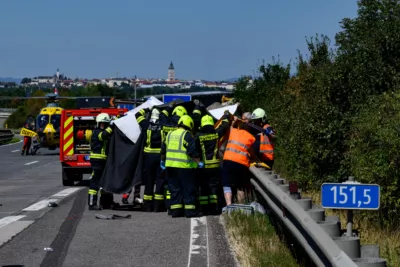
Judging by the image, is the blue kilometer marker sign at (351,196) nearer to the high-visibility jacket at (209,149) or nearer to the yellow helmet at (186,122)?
the yellow helmet at (186,122)

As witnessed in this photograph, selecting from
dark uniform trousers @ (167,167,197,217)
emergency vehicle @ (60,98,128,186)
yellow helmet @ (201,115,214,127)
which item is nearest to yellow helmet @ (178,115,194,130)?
yellow helmet @ (201,115,214,127)

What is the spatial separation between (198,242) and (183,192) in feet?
9.15

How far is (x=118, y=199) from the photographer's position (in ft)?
57.7

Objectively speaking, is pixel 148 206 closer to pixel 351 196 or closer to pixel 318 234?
pixel 318 234

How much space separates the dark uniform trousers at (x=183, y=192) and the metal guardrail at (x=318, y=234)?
3186 millimetres

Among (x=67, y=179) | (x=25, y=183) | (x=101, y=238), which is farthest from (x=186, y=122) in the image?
(x=25, y=183)

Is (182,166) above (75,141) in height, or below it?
below

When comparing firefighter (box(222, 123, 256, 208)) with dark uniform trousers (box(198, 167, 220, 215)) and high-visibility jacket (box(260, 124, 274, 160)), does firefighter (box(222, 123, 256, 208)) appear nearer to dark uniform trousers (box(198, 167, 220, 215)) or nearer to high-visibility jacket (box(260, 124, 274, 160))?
dark uniform trousers (box(198, 167, 220, 215))

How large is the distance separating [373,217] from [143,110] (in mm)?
5376

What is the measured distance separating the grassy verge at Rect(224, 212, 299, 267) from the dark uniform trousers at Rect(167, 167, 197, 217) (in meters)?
0.72

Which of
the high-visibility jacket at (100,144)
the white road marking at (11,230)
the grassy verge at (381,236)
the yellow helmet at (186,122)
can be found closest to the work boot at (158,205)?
the high-visibility jacket at (100,144)

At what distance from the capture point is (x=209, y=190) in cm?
1421

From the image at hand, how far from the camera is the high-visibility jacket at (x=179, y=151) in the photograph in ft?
45.1

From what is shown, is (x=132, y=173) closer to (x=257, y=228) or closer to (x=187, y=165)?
(x=187, y=165)
